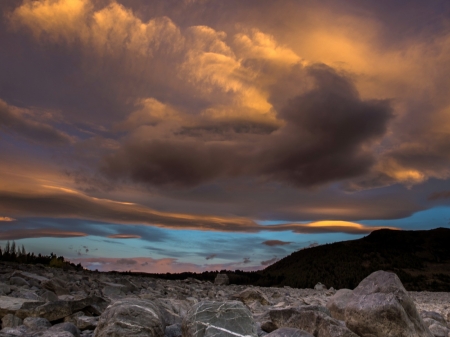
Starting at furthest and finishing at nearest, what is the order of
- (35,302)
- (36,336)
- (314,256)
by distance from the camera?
1. (314,256)
2. (35,302)
3. (36,336)

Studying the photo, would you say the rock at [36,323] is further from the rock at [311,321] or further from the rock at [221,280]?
the rock at [221,280]

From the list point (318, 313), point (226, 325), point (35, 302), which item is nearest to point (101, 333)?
point (226, 325)

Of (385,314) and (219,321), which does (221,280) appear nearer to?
(385,314)

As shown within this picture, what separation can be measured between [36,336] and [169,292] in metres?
7.56

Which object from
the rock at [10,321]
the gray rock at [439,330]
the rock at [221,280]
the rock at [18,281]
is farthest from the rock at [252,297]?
the rock at [221,280]

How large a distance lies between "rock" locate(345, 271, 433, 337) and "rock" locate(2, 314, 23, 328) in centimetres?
595

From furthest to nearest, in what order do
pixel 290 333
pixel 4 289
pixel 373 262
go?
pixel 373 262 → pixel 4 289 → pixel 290 333

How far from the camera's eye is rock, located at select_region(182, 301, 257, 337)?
5.38m

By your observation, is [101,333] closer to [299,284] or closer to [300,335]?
[300,335]

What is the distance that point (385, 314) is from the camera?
241 inches

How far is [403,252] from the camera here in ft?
114

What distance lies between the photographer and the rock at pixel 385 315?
6.09m

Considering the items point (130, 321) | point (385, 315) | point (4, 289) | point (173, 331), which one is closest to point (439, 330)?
point (385, 315)

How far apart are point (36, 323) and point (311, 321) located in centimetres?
485
